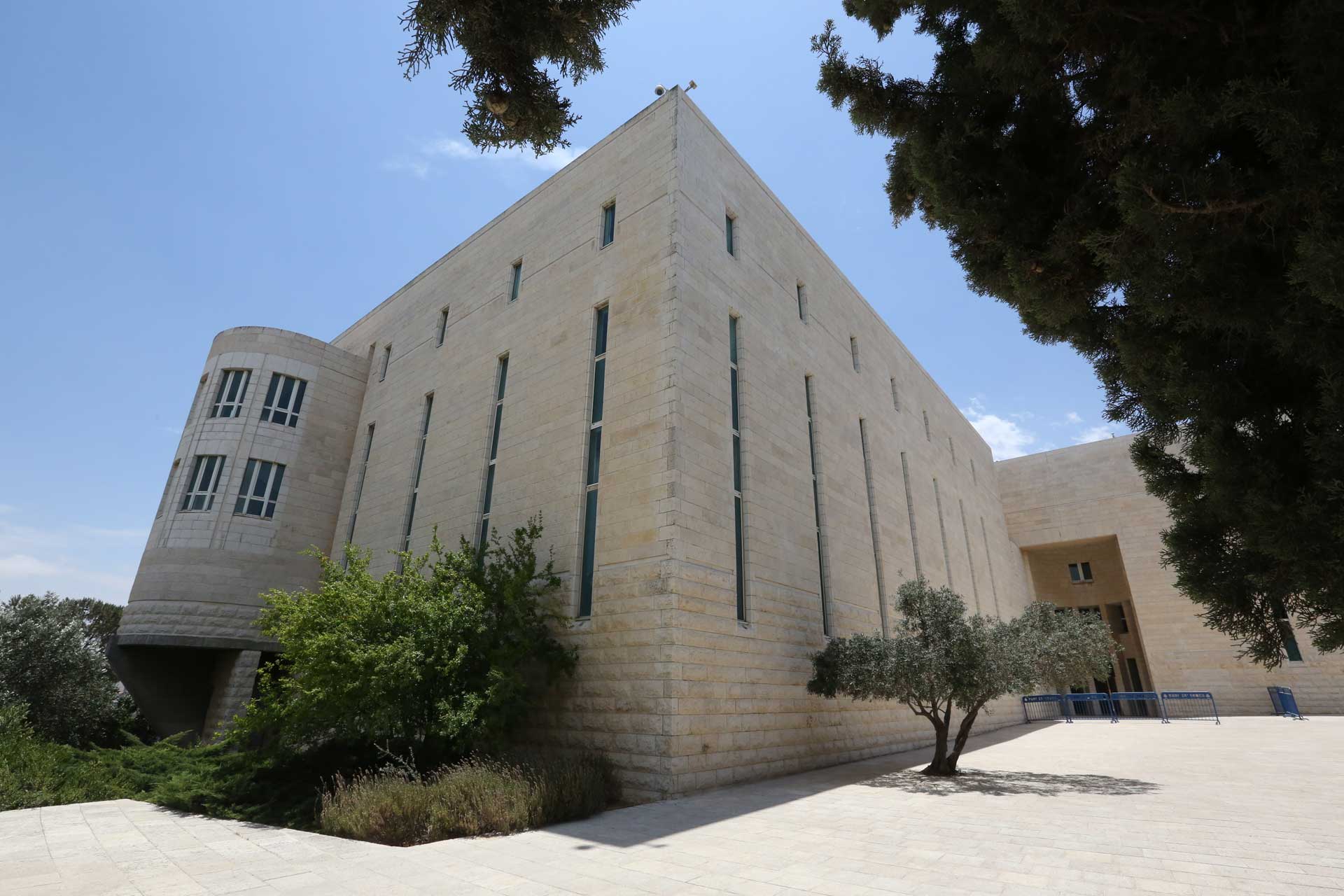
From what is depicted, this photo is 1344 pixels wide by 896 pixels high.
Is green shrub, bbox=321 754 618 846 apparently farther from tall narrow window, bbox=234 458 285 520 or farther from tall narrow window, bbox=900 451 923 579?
tall narrow window, bbox=900 451 923 579

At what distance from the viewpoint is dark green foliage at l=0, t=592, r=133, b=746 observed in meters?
15.1

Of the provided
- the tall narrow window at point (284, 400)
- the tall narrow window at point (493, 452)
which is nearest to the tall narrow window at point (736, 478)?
the tall narrow window at point (493, 452)

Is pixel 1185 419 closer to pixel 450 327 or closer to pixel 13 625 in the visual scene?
pixel 450 327

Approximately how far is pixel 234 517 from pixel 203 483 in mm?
1608

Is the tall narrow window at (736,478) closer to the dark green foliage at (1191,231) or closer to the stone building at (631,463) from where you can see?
the stone building at (631,463)

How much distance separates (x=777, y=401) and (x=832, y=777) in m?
7.75

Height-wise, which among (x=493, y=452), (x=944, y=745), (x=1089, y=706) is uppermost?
(x=493, y=452)

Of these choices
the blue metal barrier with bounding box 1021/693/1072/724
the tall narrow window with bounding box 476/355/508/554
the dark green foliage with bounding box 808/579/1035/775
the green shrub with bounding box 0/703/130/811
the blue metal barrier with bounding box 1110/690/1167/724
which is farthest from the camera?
the blue metal barrier with bounding box 1021/693/1072/724

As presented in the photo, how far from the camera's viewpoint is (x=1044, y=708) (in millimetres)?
28531

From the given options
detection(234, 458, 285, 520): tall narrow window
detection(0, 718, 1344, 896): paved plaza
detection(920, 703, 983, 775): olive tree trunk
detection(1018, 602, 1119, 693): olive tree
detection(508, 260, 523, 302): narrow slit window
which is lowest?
detection(0, 718, 1344, 896): paved plaza

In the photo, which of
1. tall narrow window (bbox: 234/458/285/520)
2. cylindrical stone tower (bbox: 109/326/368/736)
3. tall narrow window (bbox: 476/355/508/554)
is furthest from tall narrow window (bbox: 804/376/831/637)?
tall narrow window (bbox: 234/458/285/520)

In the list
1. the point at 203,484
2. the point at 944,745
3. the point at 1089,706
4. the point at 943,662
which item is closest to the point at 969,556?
the point at 1089,706

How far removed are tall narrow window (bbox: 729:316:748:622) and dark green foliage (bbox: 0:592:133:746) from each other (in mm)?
15980

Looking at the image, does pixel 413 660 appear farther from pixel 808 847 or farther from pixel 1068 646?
pixel 1068 646
